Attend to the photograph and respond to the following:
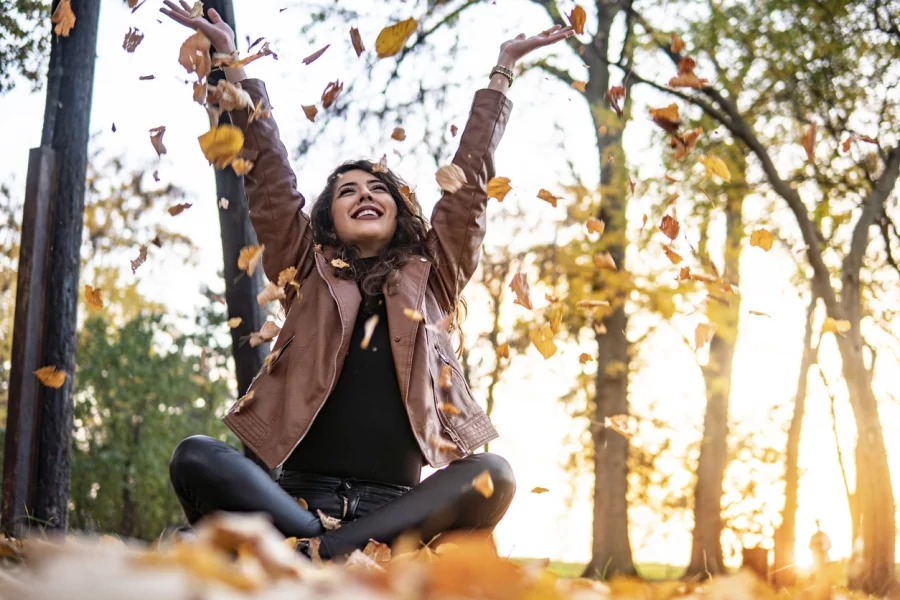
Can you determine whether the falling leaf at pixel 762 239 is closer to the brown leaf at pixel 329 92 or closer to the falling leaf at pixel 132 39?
the brown leaf at pixel 329 92

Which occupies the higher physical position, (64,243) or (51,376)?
(64,243)

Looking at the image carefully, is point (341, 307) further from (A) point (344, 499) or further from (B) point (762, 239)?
(B) point (762, 239)

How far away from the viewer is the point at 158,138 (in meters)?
3.21

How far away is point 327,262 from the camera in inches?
119

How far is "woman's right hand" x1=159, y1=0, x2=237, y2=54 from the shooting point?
3012mm

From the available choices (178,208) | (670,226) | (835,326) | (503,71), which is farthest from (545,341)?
(835,326)

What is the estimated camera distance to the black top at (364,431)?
2713 millimetres

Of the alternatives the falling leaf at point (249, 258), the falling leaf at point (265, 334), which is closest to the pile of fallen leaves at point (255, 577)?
the falling leaf at point (265, 334)

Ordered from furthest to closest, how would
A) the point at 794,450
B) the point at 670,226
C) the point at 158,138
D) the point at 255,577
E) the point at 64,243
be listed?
the point at 794,450, the point at 64,243, the point at 670,226, the point at 158,138, the point at 255,577

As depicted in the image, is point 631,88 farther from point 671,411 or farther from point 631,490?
point 631,490

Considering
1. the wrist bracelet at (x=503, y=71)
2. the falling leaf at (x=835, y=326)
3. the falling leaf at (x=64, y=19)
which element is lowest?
the falling leaf at (x=835, y=326)

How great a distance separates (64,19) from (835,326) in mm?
5078

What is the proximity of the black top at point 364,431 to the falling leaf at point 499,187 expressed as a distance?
0.61 m

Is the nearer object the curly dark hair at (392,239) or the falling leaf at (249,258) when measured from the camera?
the curly dark hair at (392,239)
